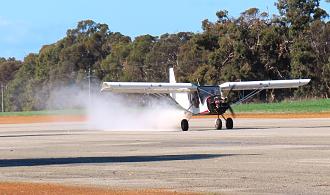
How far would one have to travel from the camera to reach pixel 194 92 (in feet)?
178

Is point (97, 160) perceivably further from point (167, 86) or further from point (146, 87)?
point (167, 86)

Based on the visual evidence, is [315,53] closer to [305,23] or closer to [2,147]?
[305,23]

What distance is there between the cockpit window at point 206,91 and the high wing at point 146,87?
0.49 meters

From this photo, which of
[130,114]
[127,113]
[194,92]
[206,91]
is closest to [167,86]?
[194,92]

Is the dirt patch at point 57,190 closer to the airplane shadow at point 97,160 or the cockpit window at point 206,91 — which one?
the airplane shadow at point 97,160

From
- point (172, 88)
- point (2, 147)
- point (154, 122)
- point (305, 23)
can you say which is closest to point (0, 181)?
point (2, 147)

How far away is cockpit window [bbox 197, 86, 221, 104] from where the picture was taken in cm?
5288

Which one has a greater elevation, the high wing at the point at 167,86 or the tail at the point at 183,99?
the high wing at the point at 167,86

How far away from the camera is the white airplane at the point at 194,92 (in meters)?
51.9

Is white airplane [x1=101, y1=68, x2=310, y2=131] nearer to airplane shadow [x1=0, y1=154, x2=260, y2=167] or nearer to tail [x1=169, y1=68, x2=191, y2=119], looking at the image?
tail [x1=169, y1=68, x2=191, y2=119]

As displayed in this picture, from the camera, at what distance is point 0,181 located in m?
20.5

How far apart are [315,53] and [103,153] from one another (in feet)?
242

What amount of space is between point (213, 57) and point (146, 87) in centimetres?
4810

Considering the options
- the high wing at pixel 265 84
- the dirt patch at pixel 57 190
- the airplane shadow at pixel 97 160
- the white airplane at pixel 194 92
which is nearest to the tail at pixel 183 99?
the white airplane at pixel 194 92
